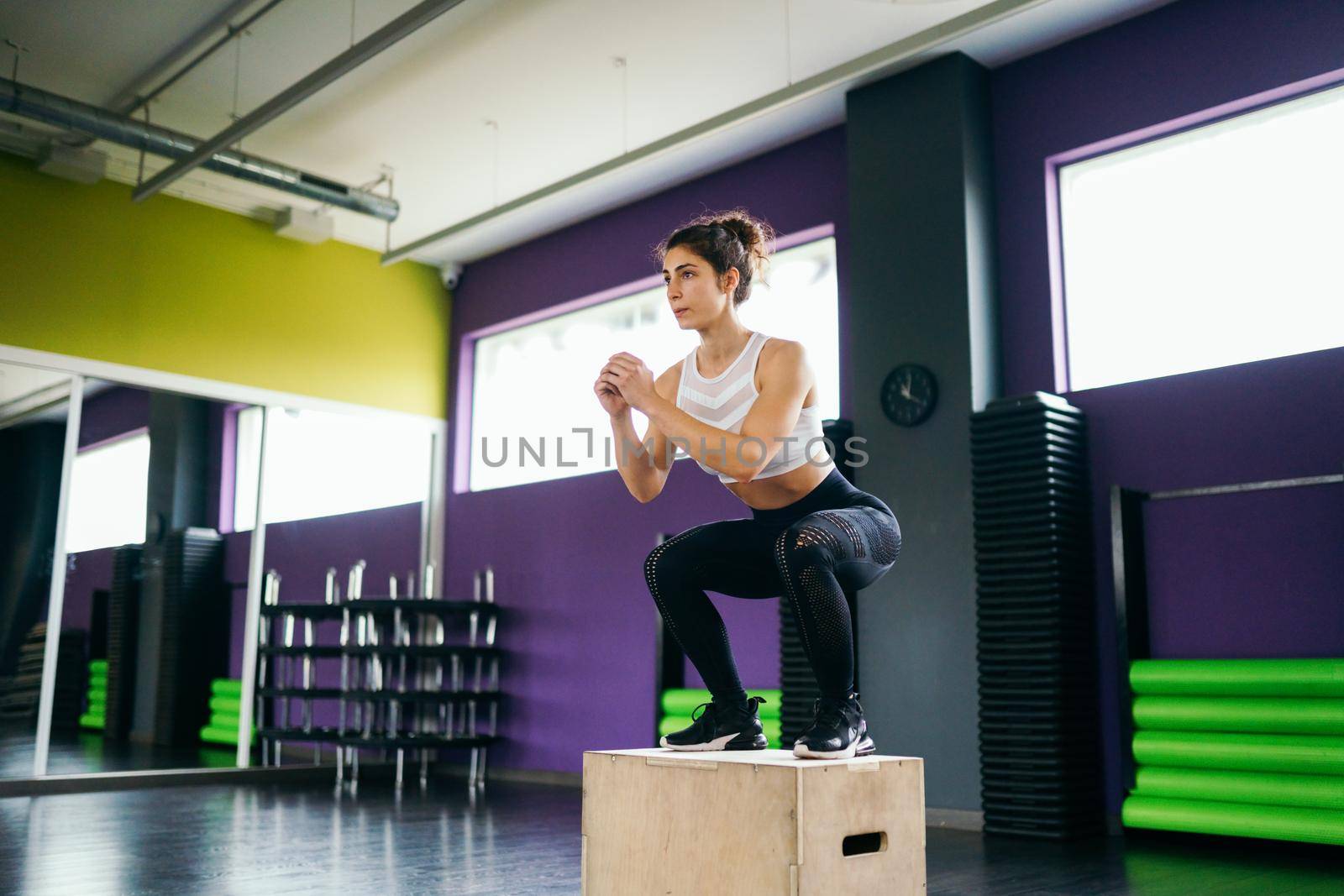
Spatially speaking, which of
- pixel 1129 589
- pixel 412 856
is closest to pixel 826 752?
pixel 412 856

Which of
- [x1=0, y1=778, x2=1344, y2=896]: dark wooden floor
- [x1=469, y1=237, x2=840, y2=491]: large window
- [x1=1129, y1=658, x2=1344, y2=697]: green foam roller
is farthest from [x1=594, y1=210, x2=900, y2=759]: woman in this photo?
[x1=469, y1=237, x2=840, y2=491]: large window

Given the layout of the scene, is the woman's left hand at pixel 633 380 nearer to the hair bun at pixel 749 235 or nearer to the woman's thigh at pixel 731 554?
the woman's thigh at pixel 731 554

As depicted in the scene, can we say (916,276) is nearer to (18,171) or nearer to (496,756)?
(496,756)

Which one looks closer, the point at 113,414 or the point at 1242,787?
the point at 1242,787

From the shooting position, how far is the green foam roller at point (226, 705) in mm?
6230

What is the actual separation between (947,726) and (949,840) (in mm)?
574

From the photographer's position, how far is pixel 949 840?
4016 millimetres

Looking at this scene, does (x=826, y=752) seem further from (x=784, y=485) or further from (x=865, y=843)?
(x=784, y=485)

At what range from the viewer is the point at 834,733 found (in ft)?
6.77

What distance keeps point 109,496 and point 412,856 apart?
332 centimetres

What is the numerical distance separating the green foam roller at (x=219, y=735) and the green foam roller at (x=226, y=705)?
96mm

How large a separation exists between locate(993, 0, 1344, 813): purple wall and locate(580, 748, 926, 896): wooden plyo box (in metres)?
2.38

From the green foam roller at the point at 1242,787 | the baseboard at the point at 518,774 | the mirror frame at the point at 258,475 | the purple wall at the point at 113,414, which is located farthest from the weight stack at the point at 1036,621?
the purple wall at the point at 113,414

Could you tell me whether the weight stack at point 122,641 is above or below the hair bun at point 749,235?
below
